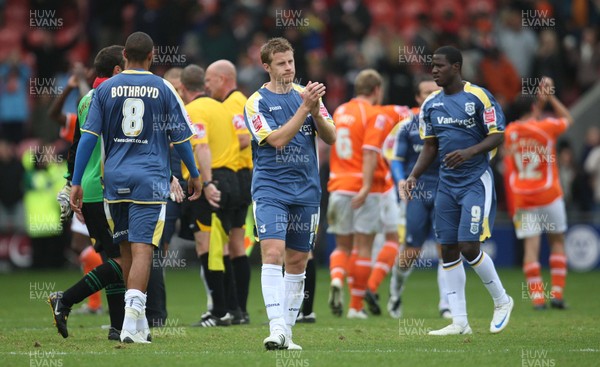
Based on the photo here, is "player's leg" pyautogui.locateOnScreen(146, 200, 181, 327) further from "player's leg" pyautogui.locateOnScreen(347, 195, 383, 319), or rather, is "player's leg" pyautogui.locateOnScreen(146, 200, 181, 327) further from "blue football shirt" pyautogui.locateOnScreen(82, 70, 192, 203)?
"player's leg" pyautogui.locateOnScreen(347, 195, 383, 319)

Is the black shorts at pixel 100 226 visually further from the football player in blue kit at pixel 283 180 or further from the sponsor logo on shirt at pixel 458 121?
the sponsor logo on shirt at pixel 458 121

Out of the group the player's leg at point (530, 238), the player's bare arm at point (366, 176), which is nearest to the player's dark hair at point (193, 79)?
the player's bare arm at point (366, 176)

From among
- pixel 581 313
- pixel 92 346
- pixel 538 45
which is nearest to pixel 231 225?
pixel 92 346

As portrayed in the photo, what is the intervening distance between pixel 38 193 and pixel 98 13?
17.2 feet

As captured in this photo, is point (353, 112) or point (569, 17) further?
point (569, 17)

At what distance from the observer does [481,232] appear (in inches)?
451

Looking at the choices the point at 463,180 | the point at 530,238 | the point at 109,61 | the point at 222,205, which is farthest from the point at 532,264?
the point at 109,61

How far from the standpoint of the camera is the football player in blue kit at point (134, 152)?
33.7 ft

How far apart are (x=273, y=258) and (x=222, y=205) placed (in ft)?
11.3

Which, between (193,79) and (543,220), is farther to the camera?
(543,220)

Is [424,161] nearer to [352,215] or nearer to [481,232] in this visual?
[481,232]

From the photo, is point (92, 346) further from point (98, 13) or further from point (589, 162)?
point (98, 13)

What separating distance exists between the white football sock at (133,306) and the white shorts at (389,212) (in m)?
5.28

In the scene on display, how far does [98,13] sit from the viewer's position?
27.3 meters
